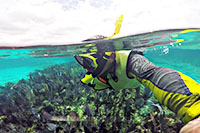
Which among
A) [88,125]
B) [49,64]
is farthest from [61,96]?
[49,64]

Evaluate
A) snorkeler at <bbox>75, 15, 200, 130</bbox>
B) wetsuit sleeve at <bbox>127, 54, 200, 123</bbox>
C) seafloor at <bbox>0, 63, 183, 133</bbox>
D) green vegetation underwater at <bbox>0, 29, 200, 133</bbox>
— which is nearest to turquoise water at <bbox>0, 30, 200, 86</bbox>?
green vegetation underwater at <bbox>0, 29, 200, 133</bbox>

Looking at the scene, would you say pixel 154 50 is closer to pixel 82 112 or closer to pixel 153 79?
pixel 82 112

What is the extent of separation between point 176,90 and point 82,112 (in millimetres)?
3463

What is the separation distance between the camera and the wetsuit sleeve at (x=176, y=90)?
154 cm

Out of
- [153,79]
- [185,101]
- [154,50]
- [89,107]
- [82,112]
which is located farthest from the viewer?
[154,50]

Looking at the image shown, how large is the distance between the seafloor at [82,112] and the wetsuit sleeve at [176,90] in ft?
8.77

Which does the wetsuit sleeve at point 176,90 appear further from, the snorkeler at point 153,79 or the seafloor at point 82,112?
the seafloor at point 82,112

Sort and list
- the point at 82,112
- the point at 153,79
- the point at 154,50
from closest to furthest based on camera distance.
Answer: the point at 153,79 → the point at 82,112 → the point at 154,50

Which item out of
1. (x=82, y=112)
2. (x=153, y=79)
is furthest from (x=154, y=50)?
(x=153, y=79)

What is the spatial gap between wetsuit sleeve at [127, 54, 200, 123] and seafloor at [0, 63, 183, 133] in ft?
8.77

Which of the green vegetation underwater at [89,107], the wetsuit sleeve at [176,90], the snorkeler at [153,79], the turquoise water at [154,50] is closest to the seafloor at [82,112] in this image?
the green vegetation underwater at [89,107]

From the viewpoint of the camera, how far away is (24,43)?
4930 millimetres

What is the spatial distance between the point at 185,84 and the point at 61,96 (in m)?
4.36

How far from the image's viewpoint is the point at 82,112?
4.63m
